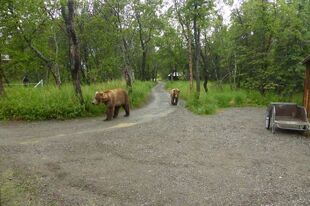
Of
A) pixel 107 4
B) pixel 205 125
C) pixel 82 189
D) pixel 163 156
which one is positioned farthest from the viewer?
pixel 107 4

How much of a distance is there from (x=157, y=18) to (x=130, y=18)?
4.67 metres

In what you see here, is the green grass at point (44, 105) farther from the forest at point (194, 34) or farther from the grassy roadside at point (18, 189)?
the grassy roadside at point (18, 189)

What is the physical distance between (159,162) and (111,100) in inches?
238

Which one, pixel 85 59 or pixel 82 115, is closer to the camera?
pixel 82 115

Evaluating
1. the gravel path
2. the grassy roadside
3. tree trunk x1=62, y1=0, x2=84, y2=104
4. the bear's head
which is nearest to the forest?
tree trunk x1=62, y1=0, x2=84, y2=104

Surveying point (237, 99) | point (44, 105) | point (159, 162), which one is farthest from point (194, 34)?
point (159, 162)

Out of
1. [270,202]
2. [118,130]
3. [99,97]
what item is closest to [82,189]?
[270,202]

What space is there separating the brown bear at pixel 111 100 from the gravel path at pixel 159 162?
0.97m

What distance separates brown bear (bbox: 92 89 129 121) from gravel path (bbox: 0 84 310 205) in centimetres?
97

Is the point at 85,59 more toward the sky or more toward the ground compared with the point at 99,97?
more toward the sky

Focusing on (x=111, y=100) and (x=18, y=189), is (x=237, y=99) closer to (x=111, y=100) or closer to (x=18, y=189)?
(x=111, y=100)

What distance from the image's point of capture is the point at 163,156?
297 inches

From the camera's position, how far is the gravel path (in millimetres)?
5262

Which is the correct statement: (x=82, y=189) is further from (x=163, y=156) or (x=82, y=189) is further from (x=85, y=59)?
(x=85, y=59)
